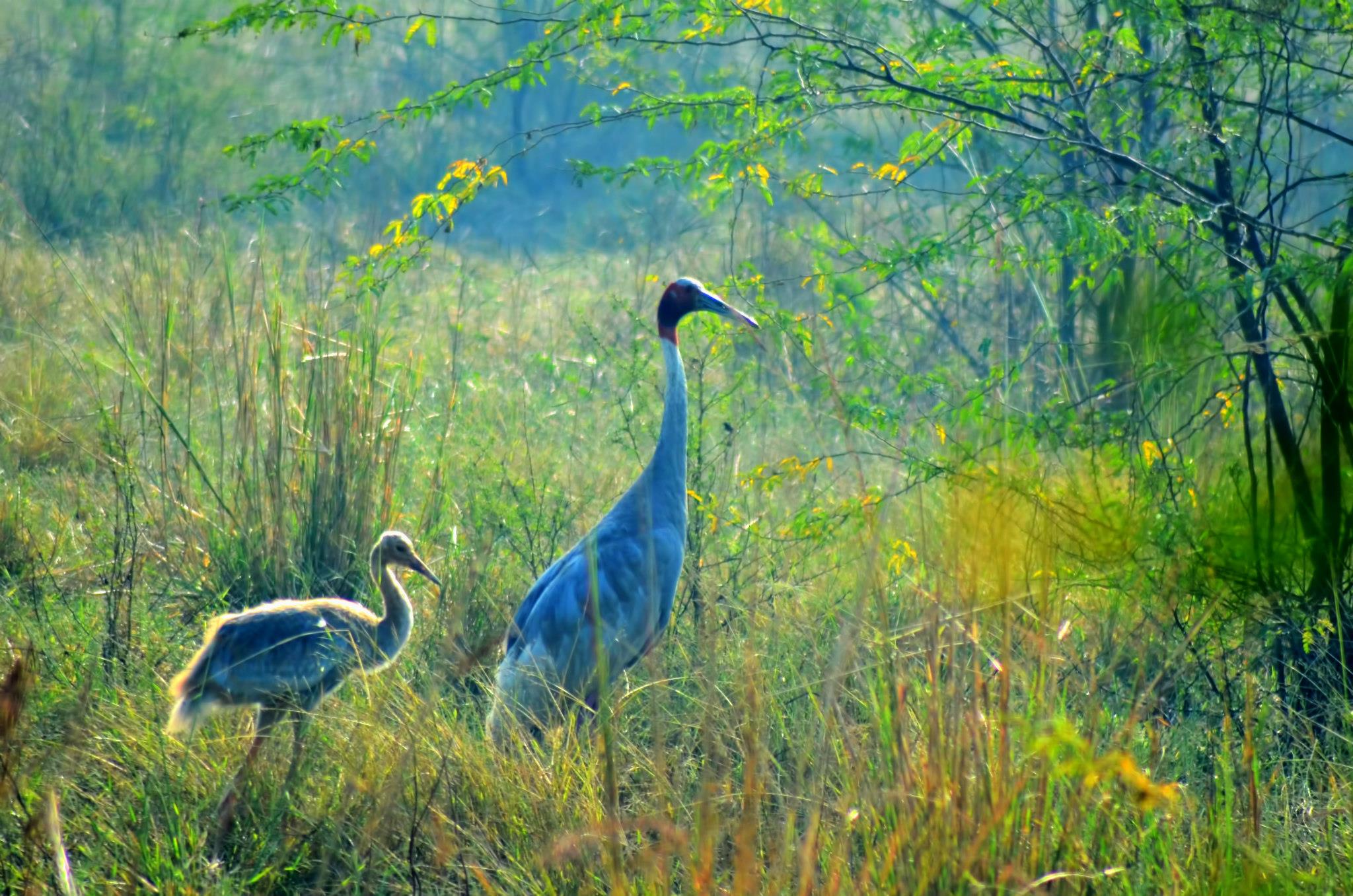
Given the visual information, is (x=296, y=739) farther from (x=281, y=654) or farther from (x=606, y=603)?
(x=606, y=603)

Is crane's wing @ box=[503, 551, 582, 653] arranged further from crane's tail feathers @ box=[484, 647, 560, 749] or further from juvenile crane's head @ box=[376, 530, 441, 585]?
juvenile crane's head @ box=[376, 530, 441, 585]

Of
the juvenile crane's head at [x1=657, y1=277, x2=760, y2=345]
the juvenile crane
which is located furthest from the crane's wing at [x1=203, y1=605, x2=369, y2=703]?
the juvenile crane's head at [x1=657, y1=277, x2=760, y2=345]

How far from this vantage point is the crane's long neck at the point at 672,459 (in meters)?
4.62

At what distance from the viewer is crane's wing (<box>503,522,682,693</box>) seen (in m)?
4.16

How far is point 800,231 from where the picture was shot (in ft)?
22.4

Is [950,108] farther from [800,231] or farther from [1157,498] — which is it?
[800,231]

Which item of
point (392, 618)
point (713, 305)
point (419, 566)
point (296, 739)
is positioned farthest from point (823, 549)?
point (296, 739)

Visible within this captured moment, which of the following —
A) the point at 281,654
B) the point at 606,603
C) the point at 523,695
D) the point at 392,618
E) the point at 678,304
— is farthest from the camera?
the point at 678,304

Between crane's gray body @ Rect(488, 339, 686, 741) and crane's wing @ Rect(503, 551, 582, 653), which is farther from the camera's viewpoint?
crane's wing @ Rect(503, 551, 582, 653)

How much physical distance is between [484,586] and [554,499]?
104 cm

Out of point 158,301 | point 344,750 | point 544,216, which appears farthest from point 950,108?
point 544,216

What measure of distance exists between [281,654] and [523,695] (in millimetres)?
703

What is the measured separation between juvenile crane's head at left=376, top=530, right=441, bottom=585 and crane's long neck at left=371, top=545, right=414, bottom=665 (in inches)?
5.0

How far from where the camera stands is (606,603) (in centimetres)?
434
